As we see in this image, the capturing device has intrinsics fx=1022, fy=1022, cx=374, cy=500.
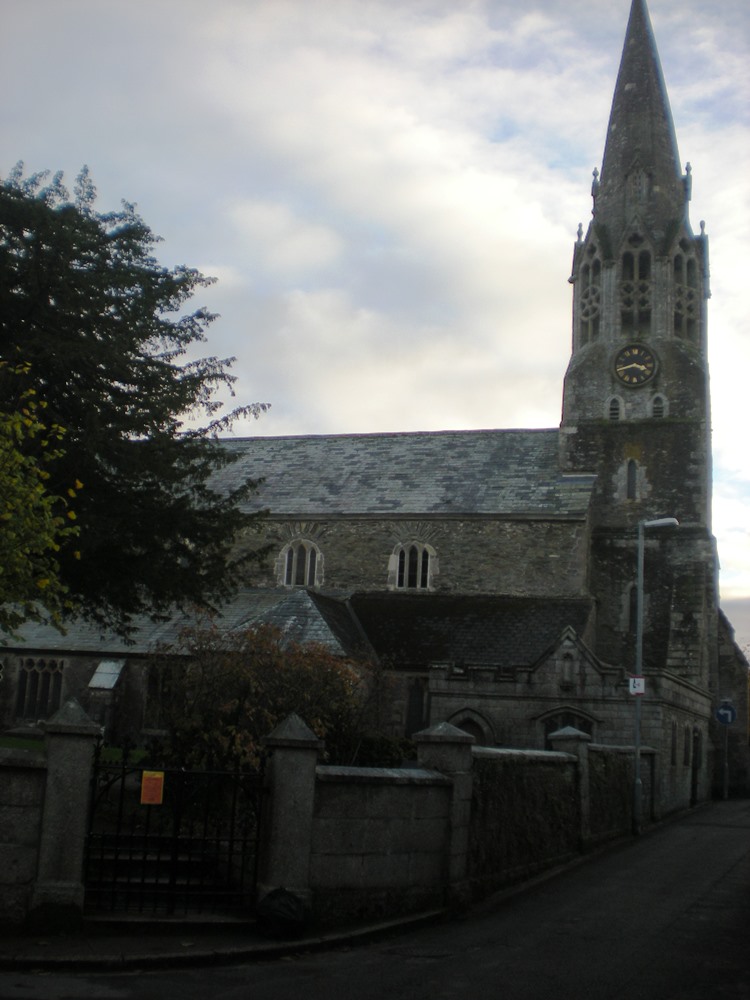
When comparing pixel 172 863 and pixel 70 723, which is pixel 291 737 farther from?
pixel 70 723

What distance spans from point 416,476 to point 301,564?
550 cm

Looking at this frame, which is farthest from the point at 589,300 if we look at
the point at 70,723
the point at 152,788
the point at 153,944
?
the point at 153,944

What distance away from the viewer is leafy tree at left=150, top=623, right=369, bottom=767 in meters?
15.8

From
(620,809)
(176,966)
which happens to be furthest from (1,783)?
(620,809)

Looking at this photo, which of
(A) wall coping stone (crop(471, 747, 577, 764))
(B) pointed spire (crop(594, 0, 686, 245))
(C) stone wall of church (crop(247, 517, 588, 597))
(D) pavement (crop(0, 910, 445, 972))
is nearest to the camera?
(D) pavement (crop(0, 910, 445, 972))

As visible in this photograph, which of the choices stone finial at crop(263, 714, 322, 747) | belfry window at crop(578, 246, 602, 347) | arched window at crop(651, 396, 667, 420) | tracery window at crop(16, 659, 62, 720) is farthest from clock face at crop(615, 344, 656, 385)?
stone finial at crop(263, 714, 322, 747)

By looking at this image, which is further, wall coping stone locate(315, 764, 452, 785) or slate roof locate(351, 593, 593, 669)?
slate roof locate(351, 593, 593, 669)

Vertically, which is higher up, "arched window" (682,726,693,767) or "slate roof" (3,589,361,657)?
"slate roof" (3,589,361,657)

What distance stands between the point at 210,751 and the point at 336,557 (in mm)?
21217

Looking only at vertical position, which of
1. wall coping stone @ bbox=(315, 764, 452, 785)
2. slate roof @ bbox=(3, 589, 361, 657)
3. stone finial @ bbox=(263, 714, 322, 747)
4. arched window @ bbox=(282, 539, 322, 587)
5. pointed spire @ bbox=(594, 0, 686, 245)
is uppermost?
pointed spire @ bbox=(594, 0, 686, 245)

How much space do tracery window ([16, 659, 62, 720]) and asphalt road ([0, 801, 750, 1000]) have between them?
74.2ft

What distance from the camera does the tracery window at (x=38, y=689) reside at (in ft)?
111

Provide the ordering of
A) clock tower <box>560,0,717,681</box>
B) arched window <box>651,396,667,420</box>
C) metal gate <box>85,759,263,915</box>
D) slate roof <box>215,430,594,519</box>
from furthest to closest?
arched window <box>651,396,667,420</box> < slate roof <box>215,430,594,519</box> < clock tower <box>560,0,717,681</box> < metal gate <box>85,759,263,915</box>

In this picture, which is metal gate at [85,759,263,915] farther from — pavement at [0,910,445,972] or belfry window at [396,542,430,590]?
belfry window at [396,542,430,590]
